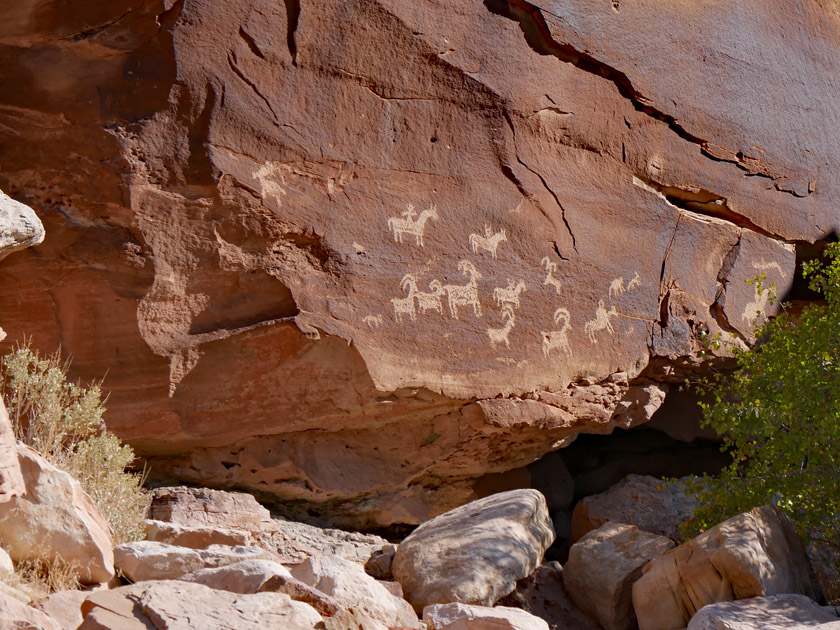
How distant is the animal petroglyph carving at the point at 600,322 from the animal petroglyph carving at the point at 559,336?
13cm

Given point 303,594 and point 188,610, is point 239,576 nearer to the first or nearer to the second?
point 303,594

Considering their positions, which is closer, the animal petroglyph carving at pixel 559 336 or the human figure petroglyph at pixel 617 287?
the animal petroglyph carving at pixel 559 336

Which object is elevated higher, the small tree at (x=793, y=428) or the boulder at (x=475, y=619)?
the small tree at (x=793, y=428)

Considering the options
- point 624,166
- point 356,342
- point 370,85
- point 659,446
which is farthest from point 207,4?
point 659,446

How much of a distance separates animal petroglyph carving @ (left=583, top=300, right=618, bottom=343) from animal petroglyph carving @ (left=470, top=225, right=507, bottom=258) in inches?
27.2

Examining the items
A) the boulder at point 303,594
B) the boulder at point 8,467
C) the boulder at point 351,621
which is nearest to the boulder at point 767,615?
the boulder at point 351,621

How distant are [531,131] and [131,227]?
7.03ft

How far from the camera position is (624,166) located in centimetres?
523

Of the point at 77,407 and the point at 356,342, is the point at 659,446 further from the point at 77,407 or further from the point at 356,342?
the point at 77,407

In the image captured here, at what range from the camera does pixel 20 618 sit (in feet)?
7.25

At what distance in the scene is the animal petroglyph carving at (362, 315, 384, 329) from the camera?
4359 millimetres

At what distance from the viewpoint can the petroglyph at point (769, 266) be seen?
5748 mm

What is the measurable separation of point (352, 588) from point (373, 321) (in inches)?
58.2

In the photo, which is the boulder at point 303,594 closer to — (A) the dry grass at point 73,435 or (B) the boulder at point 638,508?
(A) the dry grass at point 73,435
